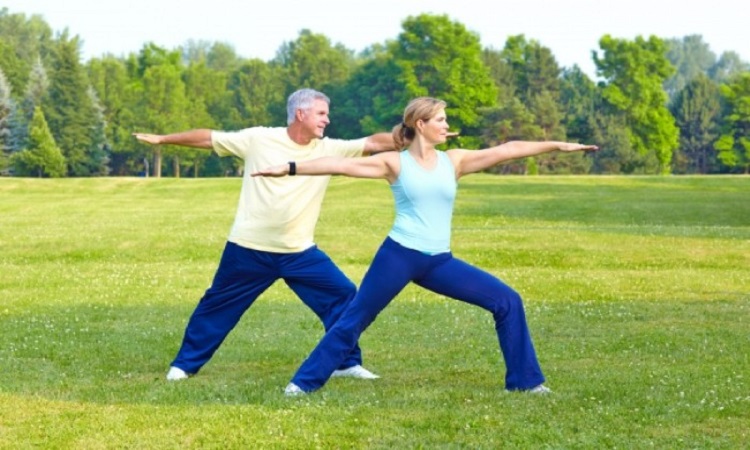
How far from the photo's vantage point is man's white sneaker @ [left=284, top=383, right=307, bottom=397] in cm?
937

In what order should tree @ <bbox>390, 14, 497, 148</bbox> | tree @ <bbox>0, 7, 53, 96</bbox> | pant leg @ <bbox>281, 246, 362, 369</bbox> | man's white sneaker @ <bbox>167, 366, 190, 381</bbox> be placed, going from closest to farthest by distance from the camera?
pant leg @ <bbox>281, 246, 362, 369</bbox>
man's white sneaker @ <bbox>167, 366, 190, 381</bbox>
tree @ <bbox>390, 14, 497, 148</bbox>
tree @ <bbox>0, 7, 53, 96</bbox>

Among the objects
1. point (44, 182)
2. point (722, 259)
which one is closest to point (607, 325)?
point (722, 259)

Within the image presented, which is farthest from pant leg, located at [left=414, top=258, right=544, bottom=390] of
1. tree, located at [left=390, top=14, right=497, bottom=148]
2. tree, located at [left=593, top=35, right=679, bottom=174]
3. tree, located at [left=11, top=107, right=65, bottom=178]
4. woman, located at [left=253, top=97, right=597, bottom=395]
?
tree, located at [left=593, top=35, right=679, bottom=174]

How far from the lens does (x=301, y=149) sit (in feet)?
33.1

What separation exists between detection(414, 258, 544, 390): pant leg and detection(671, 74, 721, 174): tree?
97047 millimetres

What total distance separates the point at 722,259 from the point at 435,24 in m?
79.4

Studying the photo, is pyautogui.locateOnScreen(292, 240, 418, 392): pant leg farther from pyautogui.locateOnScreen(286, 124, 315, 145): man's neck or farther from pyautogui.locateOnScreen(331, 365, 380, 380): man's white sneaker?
pyautogui.locateOnScreen(286, 124, 315, 145): man's neck

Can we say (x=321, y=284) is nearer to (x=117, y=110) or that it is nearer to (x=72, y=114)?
(x=72, y=114)

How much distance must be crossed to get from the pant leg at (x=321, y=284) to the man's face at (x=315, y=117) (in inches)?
40.5

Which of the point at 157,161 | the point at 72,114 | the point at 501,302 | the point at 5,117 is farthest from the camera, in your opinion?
the point at 157,161

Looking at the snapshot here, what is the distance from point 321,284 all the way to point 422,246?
4.83ft

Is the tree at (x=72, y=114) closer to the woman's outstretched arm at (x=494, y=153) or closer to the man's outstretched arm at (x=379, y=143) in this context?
the man's outstretched arm at (x=379, y=143)

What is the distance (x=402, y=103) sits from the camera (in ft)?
319

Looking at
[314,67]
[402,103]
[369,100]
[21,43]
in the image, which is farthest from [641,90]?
[21,43]
